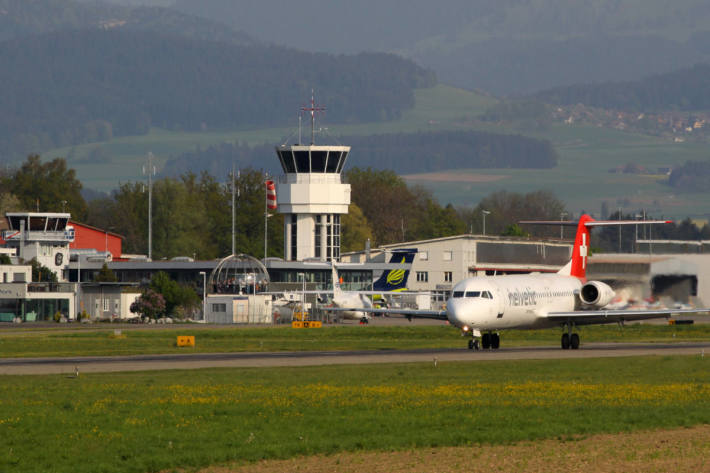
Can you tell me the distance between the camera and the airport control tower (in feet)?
A: 484

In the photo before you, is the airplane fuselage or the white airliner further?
the white airliner

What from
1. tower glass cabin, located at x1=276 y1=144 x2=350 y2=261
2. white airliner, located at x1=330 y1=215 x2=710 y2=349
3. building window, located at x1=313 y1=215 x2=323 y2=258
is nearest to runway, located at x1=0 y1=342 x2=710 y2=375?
white airliner, located at x1=330 y1=215 x2=710 y2=349

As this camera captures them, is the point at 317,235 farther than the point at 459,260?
No

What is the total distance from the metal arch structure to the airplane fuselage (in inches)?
2560

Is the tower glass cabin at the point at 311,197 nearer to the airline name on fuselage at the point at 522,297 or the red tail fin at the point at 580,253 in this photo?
the red tail fin at the point at 580,253

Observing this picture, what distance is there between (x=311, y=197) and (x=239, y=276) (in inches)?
779

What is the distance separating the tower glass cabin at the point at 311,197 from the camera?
→ 148m

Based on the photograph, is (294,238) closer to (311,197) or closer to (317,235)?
(317,235)

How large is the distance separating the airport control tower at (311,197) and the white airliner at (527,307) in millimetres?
80011

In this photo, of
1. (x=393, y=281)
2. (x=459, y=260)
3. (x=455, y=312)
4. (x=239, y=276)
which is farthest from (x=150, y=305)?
(x=455, y=312)

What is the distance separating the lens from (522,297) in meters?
62.6

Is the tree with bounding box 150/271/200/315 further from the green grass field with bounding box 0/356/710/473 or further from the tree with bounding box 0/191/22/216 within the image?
the green grass field with bounding box 0/356/710/473

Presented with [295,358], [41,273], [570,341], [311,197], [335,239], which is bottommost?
[295,358]

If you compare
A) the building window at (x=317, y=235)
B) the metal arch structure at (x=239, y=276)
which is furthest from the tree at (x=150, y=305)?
the building window at (x=317, y=235)
